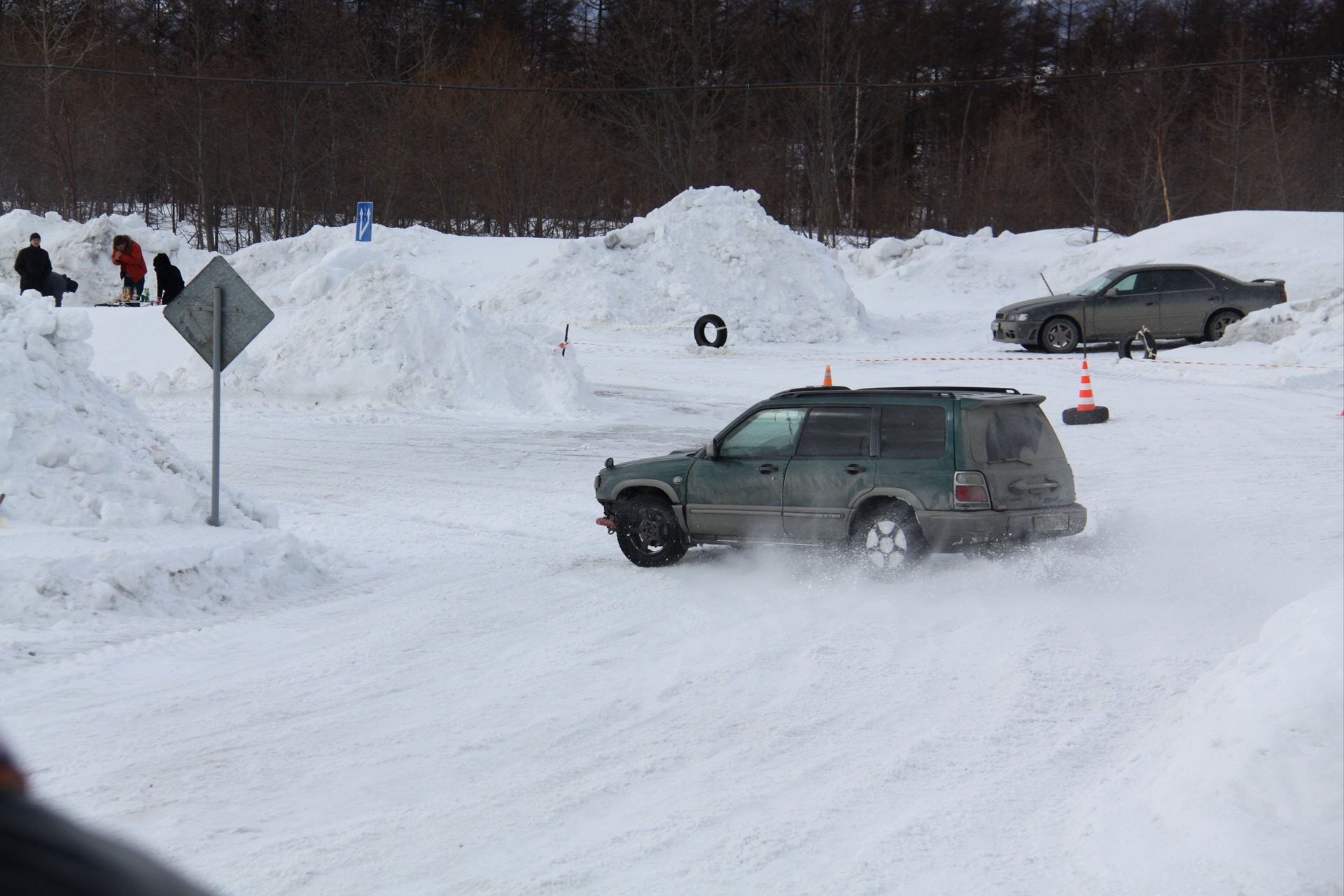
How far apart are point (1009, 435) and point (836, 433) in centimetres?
128

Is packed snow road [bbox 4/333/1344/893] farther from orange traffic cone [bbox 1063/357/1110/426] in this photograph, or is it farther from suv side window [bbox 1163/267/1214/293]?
suv side window [bbox 1163/267/1214/293]

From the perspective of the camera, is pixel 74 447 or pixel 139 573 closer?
pixel 139 573

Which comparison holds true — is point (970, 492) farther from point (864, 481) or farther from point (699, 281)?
point (699, 281)

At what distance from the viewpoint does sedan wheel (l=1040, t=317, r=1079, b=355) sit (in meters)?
26.9

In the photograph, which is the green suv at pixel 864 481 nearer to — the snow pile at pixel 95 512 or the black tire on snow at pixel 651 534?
the black tire on snow at pixel 651 534

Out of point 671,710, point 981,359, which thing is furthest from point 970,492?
point 981,359

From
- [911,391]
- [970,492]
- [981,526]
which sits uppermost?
[911,391]

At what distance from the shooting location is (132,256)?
2508 centimetres

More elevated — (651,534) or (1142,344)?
(1142,344)

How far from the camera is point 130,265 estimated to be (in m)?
25.1

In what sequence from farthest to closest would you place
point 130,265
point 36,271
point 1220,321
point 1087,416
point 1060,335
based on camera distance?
1. point 1060,335
2. point 1220,321
3. point 130,265
4. point 36,271
5. point 1087,416

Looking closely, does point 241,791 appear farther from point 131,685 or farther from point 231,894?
point 131,685

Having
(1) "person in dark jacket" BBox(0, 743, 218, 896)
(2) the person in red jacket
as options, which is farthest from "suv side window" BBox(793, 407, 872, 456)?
(2) the person in red jacket

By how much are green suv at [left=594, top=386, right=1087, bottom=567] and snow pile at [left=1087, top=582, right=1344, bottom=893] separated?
13.4 ft
